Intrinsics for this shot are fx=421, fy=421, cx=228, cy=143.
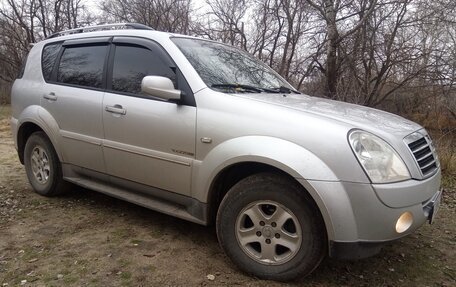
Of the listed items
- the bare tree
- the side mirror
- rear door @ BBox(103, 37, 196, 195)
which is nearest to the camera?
the side mirror

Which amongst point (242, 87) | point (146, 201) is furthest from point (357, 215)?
point (146, 201)

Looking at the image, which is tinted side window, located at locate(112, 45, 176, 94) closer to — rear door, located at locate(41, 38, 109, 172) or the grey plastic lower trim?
rear door, located at locate(41, 38, 109, 172)

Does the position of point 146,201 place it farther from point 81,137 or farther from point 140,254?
point 81,137

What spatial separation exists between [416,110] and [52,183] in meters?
7.46

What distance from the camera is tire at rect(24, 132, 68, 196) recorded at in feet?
15.0

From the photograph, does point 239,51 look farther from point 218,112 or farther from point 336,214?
point 336,214

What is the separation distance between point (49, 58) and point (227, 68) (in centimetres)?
221

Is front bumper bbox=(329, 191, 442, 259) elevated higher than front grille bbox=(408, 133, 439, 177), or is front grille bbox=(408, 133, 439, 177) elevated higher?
front grille bbox=(408, 133, 439, 177)

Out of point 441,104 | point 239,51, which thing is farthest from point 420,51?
point 239,51

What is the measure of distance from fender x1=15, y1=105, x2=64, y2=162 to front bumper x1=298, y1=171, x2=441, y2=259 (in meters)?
2.90

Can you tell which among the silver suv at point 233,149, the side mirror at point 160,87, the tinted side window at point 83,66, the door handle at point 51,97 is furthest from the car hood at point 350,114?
the door handle at point 51,97

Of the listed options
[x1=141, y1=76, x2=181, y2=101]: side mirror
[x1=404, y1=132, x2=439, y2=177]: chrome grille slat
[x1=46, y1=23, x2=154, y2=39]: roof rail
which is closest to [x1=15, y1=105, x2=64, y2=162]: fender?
[x1=46, y1=23, x2=154, y2=39]: roof rail

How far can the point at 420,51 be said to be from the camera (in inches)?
372

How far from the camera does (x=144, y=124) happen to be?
11.5 feet
